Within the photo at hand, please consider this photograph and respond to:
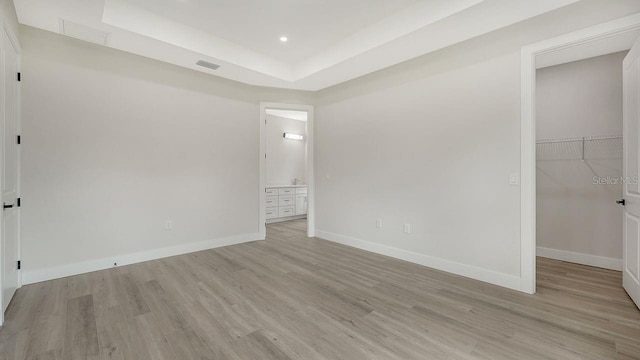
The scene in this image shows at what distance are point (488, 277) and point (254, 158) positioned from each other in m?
3.77

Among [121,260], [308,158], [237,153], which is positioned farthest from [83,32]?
[308,158]

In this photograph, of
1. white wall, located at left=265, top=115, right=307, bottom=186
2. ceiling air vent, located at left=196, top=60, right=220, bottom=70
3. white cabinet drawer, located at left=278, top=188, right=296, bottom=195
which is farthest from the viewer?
white wall, located at left=265, top=115, right=307, bottom=186

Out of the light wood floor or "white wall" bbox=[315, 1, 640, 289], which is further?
"white wall" bbox=[315, 1, 640, 289]

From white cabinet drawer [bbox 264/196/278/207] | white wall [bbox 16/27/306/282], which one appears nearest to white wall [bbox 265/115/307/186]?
white cabinet drawer [bbox 264/196/278/207]

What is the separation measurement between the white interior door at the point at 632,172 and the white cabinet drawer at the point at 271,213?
18.3 feet

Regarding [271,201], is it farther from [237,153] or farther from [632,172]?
[632,172]

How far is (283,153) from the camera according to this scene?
750 cm

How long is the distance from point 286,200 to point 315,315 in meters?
4.61

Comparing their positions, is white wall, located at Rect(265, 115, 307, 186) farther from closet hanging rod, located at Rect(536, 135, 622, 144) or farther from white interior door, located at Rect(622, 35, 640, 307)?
white interior door, located at Rect(622, 35, 640, 307)

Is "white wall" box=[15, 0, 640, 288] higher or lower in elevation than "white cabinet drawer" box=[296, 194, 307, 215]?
higher

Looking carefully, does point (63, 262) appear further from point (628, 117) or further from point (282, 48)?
point (628, 117)

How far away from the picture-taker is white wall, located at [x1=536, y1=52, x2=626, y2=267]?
3.36m

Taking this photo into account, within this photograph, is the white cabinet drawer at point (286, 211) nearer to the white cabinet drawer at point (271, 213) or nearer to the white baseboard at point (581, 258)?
the white cabinet drawer at point (271, 213)

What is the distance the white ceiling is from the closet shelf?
1985 millimetres
